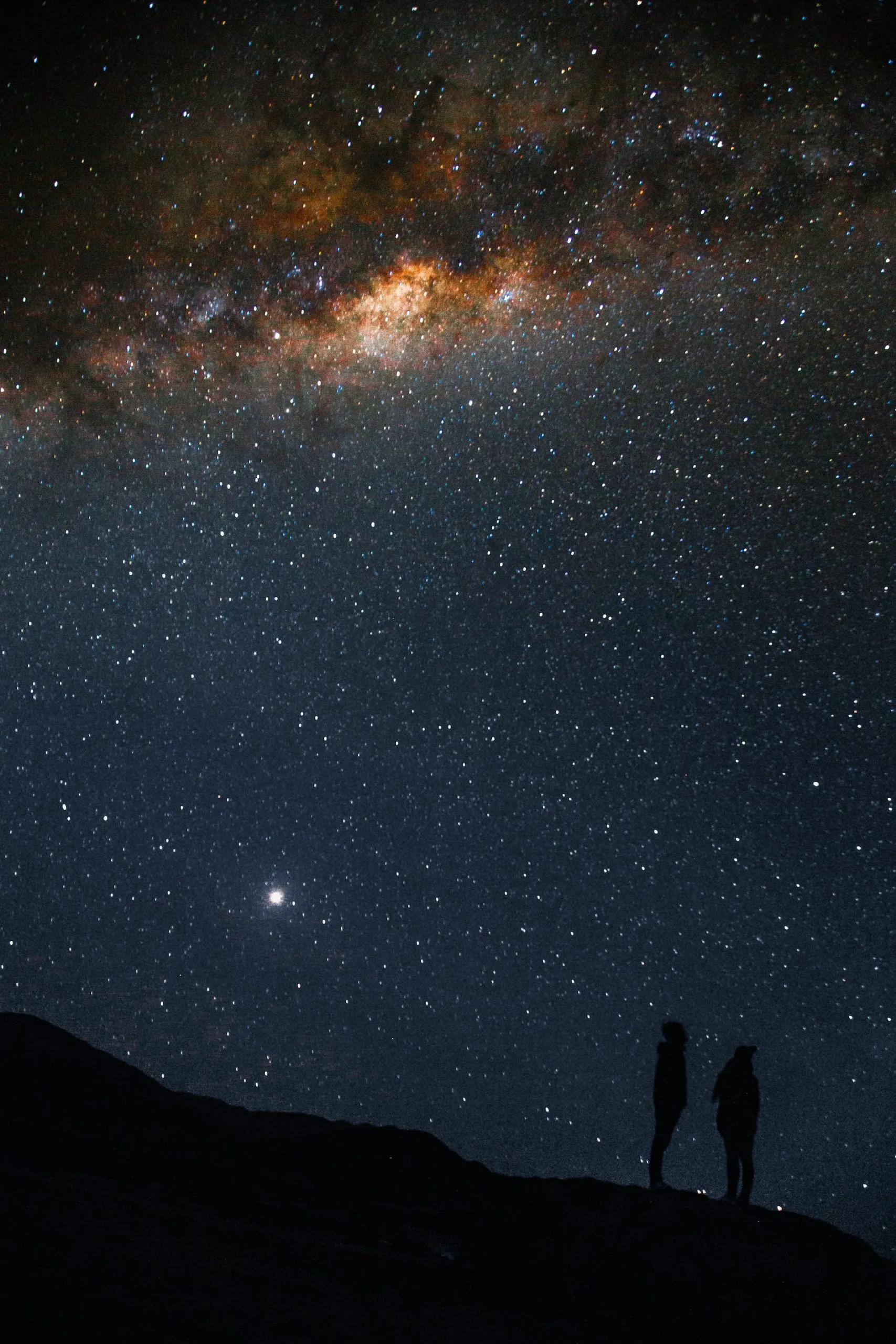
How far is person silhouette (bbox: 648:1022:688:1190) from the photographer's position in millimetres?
6219

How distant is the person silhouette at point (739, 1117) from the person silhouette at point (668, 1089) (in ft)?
0.87

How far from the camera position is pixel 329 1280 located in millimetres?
3838

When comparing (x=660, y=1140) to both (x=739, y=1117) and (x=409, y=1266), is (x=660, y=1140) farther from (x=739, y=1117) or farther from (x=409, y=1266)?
(x=409, y=1266)

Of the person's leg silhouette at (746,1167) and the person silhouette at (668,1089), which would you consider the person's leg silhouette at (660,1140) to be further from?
the person's leg silhouette at (746,1167)

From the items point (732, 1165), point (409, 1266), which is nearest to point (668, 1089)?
point (732, 1165)

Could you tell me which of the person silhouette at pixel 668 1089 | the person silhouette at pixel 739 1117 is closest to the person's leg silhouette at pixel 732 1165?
the person silhouette at pixel 739 1117

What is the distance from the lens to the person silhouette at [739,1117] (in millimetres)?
6000

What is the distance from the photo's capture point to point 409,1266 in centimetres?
462

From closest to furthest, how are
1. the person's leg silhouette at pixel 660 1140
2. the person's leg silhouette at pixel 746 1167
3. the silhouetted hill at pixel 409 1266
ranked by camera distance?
the silhouetted hill at pixel 409 1266, the person's leg silhouette at pixel 746 1167, the person's leg silhouette at pixel 660 1140

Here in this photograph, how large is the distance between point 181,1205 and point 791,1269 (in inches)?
154

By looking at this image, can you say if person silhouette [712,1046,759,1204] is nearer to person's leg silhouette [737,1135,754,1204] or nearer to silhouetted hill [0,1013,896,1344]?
person's leg silhouette [737,1135,754,1204]

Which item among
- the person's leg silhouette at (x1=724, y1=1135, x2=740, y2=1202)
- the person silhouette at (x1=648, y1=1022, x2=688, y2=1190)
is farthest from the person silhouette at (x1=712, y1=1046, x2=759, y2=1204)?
the person silhouette at (x1=648, y1=1022, x2=688, y2=1190)

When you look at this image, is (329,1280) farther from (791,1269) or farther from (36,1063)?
(36,1063)

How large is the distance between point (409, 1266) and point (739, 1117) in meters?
2.70
